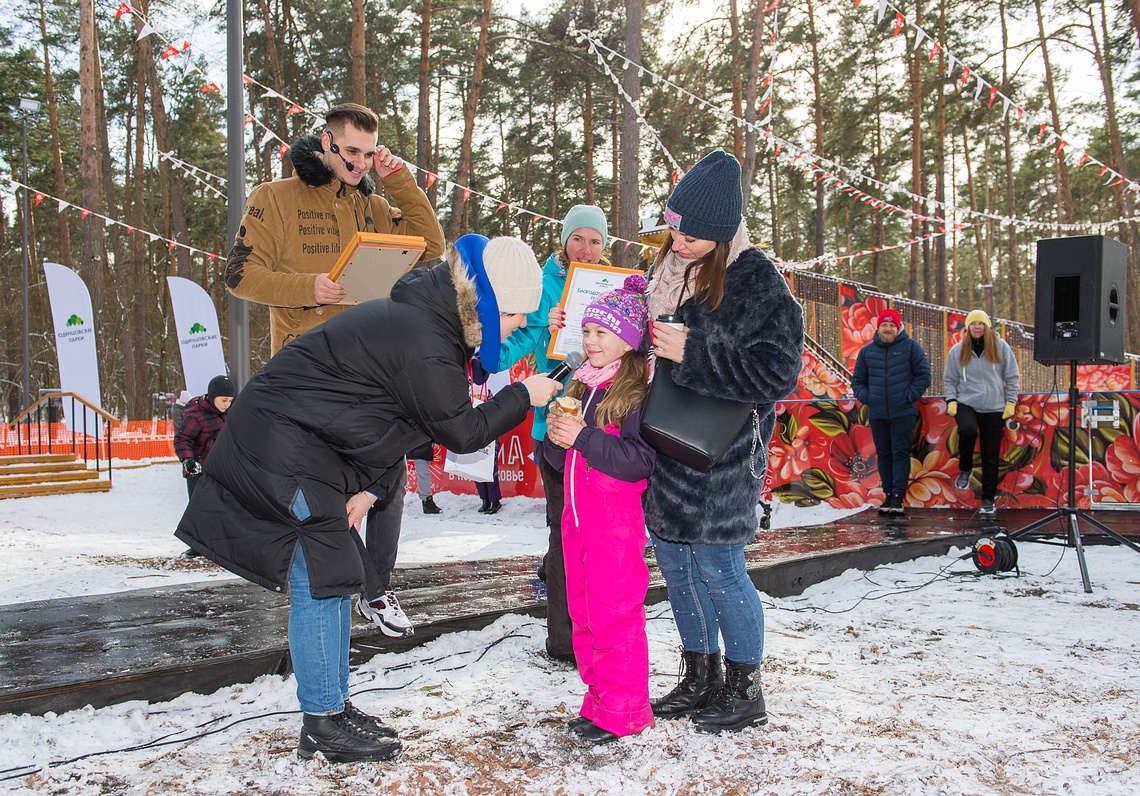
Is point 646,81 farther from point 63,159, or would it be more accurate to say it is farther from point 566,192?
point 63,159

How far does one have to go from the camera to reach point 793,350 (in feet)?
8.66

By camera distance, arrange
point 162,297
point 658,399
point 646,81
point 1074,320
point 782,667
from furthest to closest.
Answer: point 162,297 → point 646,81 → point 1074,320 → point 782,667 → point 658,399

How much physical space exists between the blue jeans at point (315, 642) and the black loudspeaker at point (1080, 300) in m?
4.70

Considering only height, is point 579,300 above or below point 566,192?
below

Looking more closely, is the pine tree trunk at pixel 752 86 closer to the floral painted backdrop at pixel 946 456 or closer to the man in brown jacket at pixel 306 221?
the floral painted backdrop at pixel 946 456

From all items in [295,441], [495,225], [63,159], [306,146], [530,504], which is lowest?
[530,504]

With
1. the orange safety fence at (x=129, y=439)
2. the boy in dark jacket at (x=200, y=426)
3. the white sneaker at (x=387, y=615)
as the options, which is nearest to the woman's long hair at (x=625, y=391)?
the white sneaker at (x=387, y=615)

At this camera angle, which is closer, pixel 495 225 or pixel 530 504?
pixel 530 504

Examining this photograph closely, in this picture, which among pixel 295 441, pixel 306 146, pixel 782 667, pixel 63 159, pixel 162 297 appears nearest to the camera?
pixel 295 441

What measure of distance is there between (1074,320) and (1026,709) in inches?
132

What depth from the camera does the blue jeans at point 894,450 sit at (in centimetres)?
785

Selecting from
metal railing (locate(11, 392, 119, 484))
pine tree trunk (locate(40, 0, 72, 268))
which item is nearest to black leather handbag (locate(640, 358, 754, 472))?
metal railing (locate(11, 392, 119, 484))

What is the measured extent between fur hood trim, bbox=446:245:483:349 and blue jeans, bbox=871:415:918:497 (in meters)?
6.35

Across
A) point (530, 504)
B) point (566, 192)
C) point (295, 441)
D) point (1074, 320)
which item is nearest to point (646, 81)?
point (566, 192)
